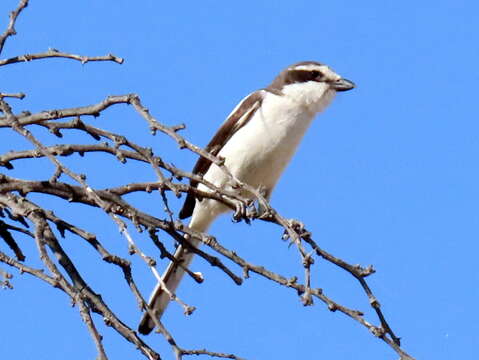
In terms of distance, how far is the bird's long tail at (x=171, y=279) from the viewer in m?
3.80

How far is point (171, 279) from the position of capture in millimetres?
4500

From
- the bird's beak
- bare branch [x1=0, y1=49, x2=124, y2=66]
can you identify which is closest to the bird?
the bird's beak

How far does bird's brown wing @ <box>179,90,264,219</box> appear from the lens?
→ 17.2 feet

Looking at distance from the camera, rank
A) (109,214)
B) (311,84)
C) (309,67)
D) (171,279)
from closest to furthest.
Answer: (109,214), (171,279), (311,84), (309,67)

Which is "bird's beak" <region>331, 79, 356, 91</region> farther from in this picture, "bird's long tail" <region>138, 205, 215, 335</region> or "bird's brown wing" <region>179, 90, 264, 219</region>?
"bird's long tail" <region>138, 205, 215, 335</region>

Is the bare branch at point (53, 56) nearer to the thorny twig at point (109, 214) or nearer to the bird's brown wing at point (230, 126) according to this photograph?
the thorny twig at point (109, 214)

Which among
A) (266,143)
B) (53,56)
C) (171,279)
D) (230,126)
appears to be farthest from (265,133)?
(53,56)

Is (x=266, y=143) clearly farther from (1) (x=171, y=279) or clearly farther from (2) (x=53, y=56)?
(2) (x=53, y=56)

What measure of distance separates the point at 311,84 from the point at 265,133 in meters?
→ 0.57

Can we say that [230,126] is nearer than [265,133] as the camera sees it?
No

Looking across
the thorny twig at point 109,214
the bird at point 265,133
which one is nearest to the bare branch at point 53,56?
the thorny twig at point 109,214

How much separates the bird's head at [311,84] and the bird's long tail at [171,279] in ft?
2.68

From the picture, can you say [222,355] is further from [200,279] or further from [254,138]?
[254,138]

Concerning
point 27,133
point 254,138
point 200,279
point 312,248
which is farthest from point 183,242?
point 254,138
